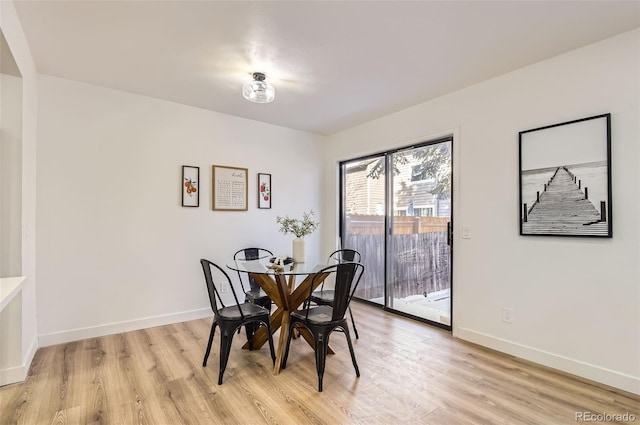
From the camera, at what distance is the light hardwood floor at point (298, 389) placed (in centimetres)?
189

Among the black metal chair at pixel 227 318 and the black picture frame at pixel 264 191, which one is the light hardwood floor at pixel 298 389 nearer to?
the black metal chair at pixel 227 318

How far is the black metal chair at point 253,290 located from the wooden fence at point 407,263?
138 centimetres

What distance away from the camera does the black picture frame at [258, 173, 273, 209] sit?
13.8ft

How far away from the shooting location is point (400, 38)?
2.25m

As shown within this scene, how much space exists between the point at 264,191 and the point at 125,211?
1642mm

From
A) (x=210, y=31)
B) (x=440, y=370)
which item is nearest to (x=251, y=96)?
(x=210, y=31)

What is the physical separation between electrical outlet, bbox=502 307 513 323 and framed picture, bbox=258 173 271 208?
296cm

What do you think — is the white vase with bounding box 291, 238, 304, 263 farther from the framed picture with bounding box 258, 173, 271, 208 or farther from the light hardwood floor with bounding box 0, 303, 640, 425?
the framed picture with bounding box 258, 173, 271, 208

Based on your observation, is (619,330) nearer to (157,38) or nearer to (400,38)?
(400,38)

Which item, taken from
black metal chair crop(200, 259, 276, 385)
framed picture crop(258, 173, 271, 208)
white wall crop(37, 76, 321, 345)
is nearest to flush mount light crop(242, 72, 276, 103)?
white wall crop(37, 76, 321, 345)

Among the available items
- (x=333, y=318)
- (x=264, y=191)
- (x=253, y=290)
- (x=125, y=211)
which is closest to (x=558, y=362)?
(x=333, y=318)

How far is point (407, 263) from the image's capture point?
380cm

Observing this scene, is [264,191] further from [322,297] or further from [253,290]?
[322,297]

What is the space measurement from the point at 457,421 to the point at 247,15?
2.83 metres
